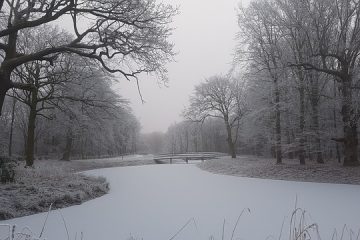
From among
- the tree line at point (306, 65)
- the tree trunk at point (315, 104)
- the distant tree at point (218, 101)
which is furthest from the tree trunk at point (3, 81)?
the distant tree at point (218, 101)

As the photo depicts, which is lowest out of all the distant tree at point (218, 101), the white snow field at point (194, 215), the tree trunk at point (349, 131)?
the white snow field at point (194, 215)

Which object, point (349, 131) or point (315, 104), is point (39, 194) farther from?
point (315, 104)

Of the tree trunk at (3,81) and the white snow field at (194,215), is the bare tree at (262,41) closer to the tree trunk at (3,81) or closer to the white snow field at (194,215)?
the white snow field at (194,215)

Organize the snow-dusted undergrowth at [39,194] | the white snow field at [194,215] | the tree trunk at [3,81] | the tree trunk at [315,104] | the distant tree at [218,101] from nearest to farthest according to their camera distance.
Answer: the white snow field at [194,215]
the snow-dusted undergrowth at [39,194]
the tree trunk at [3,81]
the tree trunk at [315,104]
the distant tree at [218,101]

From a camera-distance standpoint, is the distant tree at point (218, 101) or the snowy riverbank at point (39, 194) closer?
the snowy riverbank at point (39, 194)

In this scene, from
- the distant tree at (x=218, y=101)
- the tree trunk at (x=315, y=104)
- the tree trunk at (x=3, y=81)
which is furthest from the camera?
the distant tree at (x=218, y=101)

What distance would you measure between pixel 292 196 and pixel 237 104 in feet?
93.2

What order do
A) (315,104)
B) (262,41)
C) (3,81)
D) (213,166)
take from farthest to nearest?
(213,166), (262,41), (315,104), (3,81)

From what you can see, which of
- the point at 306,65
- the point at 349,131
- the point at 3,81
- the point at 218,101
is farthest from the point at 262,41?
the point at 3,81

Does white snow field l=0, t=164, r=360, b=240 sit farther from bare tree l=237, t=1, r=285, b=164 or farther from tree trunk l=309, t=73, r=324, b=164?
bare tree l=237, t=1, r=285, b=164

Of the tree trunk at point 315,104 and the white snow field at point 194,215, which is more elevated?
the tree trunk at point 315,104

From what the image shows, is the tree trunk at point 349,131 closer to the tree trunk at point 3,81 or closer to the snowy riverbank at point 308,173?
the snowy riverbank at point 308,173

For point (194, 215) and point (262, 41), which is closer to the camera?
point (194, 215)

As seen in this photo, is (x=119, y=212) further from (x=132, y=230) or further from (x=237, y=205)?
(x=237, y=205)
